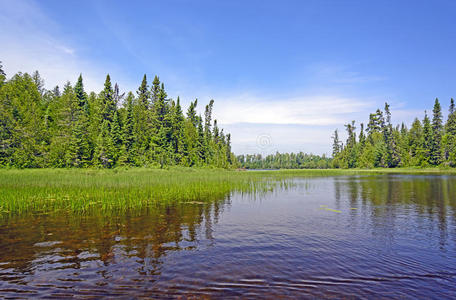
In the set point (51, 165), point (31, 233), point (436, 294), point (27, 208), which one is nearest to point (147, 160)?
point (51, 165)

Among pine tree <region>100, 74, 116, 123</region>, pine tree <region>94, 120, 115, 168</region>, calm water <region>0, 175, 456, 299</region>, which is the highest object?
pine tree <region>100, 74, 116, 123</region>

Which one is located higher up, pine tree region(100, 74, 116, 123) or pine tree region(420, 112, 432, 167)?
pine tree region(100, 74, 116, 123)

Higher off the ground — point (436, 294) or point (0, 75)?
point (0, 75)

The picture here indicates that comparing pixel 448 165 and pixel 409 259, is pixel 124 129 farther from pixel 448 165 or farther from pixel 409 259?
pixel 448 165

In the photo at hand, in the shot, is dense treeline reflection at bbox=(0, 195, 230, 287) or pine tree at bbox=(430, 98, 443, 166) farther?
pine tree at bbox=(430, 98, 443, 166)

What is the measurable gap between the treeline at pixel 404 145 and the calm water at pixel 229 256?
265 ft

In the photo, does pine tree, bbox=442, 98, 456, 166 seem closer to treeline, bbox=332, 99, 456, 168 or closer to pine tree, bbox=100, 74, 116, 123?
treeline, bbox=332, 99, 456, 168

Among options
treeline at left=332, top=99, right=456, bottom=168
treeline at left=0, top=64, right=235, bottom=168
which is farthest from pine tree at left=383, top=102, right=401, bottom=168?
treeline at left=0, top=64, right=235, bottom=168

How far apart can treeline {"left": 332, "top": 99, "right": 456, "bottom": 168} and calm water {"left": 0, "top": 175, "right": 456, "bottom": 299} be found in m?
80.7

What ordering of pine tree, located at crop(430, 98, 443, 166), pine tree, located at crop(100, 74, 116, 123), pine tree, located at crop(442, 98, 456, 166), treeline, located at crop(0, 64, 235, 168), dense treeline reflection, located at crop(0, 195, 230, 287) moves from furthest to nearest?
pine tree, located at crop(430, 98, 443, 166), pine tree, located at crop(442, 98, 456, 166), pine tree, located at crop(100, 74, 116, 123), treeline, located at crop(0, 64, 235, 168), dense treeline reflection, located at crop(0, 195, 230, 287)

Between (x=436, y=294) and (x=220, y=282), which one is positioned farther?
(x=220, y=282)

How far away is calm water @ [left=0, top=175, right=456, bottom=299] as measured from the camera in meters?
5.71

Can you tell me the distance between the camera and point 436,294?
5.41m

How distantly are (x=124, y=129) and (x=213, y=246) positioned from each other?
52699mm
